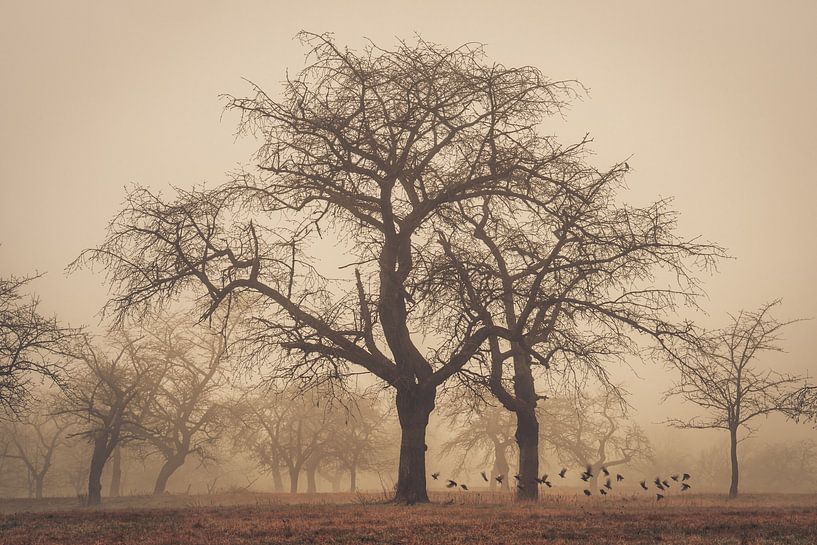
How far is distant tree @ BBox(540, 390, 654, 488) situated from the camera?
156 ft

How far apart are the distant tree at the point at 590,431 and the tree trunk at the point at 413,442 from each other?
3212cm

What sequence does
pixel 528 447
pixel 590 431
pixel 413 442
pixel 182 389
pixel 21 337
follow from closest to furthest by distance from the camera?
pixel 413 442 → pixel 528 447 → pixel 21 337 → pixel 182 389 → pixel 590 431

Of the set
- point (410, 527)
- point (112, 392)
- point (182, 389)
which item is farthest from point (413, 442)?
point (182, 389)

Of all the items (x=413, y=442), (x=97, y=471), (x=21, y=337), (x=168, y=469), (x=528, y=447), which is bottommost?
(x=168, y=469)

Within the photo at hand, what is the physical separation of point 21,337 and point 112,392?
15220mm

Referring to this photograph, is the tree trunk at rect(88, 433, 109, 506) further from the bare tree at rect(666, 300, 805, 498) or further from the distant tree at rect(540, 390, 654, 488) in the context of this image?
the distant tree at rect(540, 390, 654, 488)

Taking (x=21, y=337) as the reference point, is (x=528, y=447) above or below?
below

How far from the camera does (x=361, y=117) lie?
15.5 meters

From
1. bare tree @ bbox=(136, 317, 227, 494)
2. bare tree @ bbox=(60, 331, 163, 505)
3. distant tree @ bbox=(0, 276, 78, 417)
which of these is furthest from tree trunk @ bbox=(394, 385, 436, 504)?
bare tree @ bbox=(136, 317, 227, 494)

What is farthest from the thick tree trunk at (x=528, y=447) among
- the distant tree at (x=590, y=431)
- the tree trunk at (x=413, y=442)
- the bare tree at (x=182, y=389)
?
the distant tree at (x=590, y=431)

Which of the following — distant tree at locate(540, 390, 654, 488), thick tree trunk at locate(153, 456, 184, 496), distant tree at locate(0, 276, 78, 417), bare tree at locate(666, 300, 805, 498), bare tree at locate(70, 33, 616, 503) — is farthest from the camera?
distant tree at locate(540, 390, 654, 488)

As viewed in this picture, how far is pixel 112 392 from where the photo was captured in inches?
1391

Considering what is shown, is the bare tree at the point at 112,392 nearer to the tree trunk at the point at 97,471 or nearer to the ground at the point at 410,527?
the tree trunk at the point at 97,471

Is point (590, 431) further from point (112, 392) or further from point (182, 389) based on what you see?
point (112, 392)
